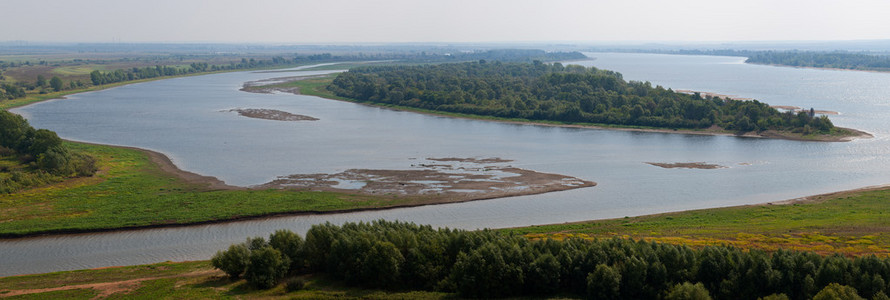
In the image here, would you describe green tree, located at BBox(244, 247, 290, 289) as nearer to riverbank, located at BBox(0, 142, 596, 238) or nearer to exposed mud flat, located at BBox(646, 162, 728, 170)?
riverbank, located at BBox(0, 142, 596, 238)

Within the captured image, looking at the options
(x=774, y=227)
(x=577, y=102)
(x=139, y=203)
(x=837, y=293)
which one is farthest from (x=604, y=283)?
(x=577, y=102)

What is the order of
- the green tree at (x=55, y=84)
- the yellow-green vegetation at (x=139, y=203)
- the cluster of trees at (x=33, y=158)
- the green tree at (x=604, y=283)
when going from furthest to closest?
1. the green tree at (x=55, y=84)
2. the cluster of trees at (x=33, y=158)
3. the yellow-green vegetation at (x=139, y=203)
4. the green tree at (x=604, y=283)

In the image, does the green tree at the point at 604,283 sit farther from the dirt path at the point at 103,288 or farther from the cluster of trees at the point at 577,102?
the cluster of trees at the point at 577,102

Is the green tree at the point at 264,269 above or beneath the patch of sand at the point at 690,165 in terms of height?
above

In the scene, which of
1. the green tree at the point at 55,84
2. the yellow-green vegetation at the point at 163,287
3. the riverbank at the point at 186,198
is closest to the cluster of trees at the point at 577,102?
the riverbank at the point at 186,198

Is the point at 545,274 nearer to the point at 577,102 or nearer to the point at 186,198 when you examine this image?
the point at 186,198

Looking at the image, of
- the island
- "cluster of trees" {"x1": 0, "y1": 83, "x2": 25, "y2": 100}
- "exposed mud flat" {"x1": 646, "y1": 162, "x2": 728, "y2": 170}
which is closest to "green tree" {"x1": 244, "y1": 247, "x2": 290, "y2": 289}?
"exposed mud flat" {"x1": 646, "y1": 162, "x2": 728, "y2": 170}
